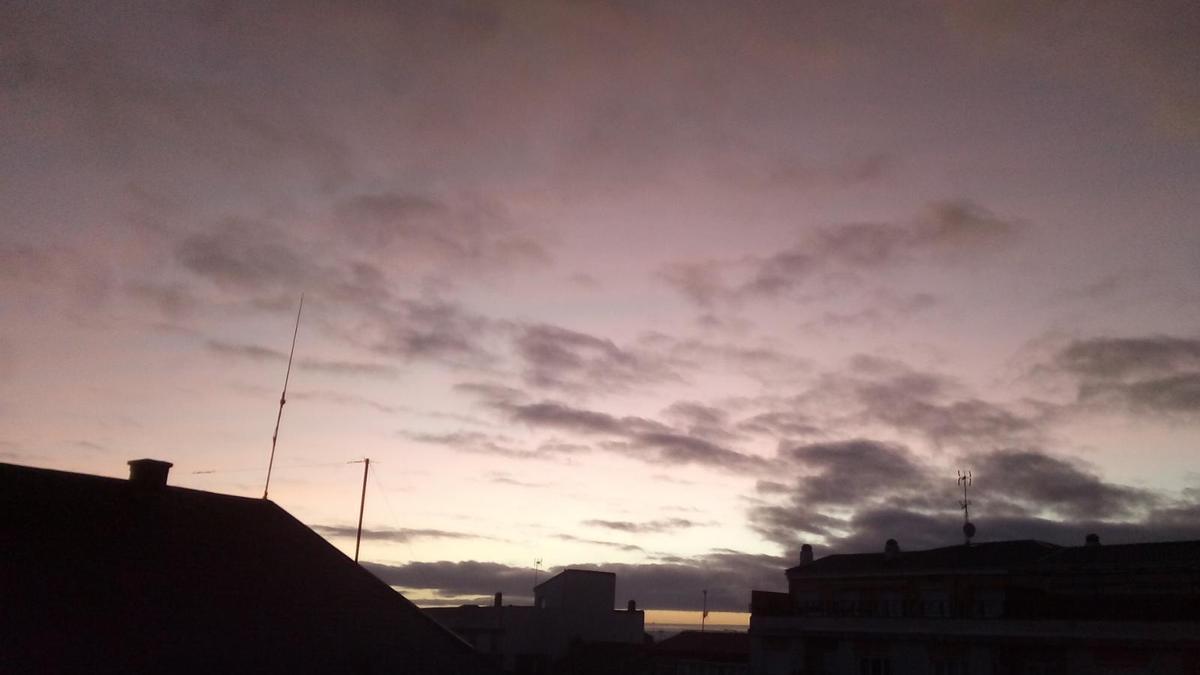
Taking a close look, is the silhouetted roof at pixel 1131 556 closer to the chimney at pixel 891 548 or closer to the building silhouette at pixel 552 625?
the chimney at pixel 891 548

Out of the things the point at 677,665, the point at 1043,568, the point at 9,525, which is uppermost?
the point at 1043,568

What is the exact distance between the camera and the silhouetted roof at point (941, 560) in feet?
187

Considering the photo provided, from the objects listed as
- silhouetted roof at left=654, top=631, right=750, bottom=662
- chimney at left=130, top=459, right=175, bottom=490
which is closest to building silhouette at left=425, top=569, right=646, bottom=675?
silhouetted roof at left=654, top=631, right=750, bottom=662

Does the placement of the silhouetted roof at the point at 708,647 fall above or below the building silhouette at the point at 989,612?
below

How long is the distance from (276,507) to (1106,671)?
4088 cm

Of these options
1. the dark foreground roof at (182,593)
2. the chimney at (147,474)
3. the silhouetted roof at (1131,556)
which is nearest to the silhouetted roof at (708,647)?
the silhouetted roof at (1131,556)

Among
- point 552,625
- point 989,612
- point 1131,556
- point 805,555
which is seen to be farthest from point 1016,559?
point 552,625

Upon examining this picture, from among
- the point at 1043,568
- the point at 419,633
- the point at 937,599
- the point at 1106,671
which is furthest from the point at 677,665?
the point at 419,633

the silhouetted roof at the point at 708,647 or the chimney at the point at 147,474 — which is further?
the silhouetted roof at the point at 708,647

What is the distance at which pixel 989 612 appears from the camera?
55031 mm

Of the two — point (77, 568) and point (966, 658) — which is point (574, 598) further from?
point (77, 568)

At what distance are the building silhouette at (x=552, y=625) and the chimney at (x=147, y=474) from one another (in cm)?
5101

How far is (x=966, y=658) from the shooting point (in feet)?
170

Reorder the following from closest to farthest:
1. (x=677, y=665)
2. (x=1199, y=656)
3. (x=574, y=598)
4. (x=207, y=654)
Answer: (x=207, y=654) < (x=1199, y=656) < (x=677, y=665) < (x=574, y=598)
